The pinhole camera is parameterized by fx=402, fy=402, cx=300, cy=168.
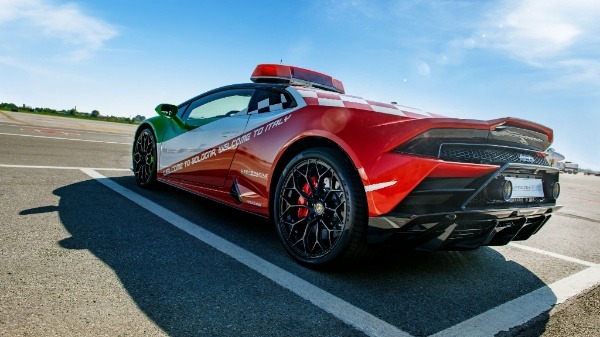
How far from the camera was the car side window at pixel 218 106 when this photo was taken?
134 inches

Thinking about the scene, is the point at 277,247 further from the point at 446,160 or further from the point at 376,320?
the point at 446,160

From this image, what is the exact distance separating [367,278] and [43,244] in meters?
1.93

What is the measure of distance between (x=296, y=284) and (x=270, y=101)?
1442mm

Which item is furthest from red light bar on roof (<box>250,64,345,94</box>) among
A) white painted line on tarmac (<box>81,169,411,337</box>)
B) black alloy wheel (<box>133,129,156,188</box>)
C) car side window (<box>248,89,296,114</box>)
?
black alloy wheel (<box>133,129,156,188</box>)

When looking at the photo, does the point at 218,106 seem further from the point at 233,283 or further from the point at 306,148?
the point at 233,283

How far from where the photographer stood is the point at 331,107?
97.1 inches

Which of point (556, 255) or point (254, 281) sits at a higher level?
point (254, 281)

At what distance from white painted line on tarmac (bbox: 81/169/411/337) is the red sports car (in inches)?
9.3

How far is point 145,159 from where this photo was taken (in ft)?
15.2

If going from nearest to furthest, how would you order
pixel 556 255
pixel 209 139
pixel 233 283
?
pixel 233 283
pixel 556 255
pixel 209 139

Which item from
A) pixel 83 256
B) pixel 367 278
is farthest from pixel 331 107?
pixel 83 256

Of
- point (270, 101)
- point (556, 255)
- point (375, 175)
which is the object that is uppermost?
point (270, 101)

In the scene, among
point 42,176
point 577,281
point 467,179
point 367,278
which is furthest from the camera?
point 42,176

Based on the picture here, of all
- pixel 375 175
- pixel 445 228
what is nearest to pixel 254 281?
pixel 375 175
